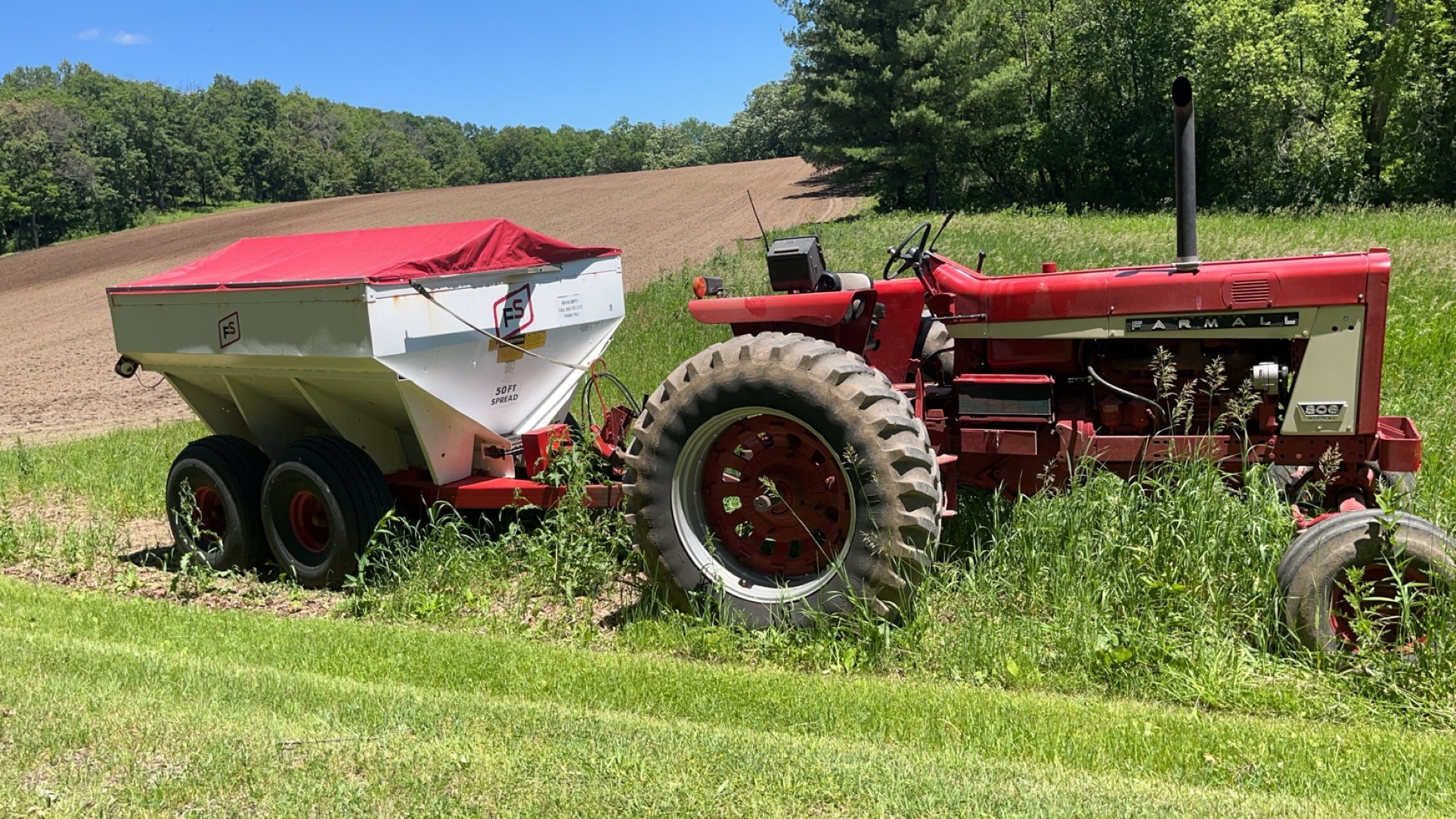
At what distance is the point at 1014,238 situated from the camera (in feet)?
59.1

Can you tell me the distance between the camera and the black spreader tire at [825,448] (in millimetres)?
4578

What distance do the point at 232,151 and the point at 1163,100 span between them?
6049 centimetres

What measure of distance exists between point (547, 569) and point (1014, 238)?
13.9 m

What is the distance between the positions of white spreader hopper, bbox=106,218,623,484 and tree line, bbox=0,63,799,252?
39.8m

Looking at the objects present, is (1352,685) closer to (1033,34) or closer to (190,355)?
(190,355)

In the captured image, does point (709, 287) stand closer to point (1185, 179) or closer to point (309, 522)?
point (1185, 179)

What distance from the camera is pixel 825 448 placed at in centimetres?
488

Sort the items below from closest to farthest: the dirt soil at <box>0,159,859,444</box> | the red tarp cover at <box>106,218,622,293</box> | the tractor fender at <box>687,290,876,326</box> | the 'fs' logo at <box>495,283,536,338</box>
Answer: the tractor fender at <box>687,290,876,326</box> < the red tarp cover at <box>106,218,622,293</box> < the 'fs' logo at <box>495,283,536,338</box> < the dirt soil at <box>0,159,859,444</box>

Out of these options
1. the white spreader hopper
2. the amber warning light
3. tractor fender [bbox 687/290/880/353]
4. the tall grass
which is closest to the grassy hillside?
the tall grass

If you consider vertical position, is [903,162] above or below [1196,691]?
above

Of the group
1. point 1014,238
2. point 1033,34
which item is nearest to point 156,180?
point 1033,34

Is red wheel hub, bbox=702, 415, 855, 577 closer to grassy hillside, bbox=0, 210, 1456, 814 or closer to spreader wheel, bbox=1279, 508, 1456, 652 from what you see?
grassy hillside, bbox=0, 210, 1456, 814

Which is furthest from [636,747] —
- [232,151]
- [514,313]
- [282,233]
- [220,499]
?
[232,151]

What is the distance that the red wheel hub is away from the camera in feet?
16.3
